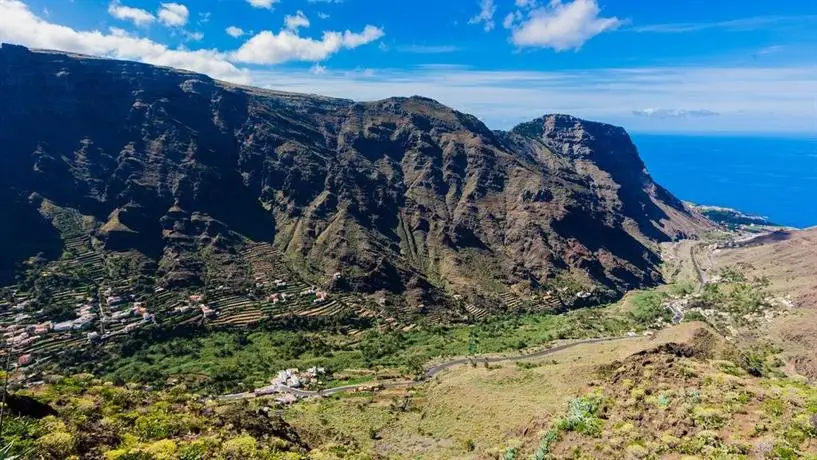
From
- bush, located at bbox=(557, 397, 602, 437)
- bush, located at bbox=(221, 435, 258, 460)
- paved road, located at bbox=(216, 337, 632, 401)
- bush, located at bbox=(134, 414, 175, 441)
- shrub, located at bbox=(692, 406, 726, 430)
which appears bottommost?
paved road, located at bbox=(216, 337, 632, 401)

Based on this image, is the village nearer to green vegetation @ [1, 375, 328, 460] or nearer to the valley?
the valley

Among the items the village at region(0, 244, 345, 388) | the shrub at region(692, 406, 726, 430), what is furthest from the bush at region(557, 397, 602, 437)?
the village at region(0, 244, 345, 388)

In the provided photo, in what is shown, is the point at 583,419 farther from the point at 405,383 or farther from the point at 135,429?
the point at 405,383

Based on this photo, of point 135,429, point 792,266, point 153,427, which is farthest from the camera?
point 792,266

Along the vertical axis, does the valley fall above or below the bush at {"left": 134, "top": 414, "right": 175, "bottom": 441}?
below

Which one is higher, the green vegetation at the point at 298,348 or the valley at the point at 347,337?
the valley at the point at 347,337

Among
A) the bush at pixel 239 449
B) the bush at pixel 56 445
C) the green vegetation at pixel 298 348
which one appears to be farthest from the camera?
the green vegetation at pixel 298 348

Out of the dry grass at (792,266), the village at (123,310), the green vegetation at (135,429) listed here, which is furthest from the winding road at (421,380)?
the dry grass at (792,266)

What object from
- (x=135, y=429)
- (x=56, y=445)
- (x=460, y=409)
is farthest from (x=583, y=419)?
(x=460, y=409)

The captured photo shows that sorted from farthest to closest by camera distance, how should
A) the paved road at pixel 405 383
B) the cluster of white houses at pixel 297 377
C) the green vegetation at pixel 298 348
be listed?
the green vegetation at pixel 298 348
the cluster of white houses at pixel 297 377
the paved road at pixel 405 383

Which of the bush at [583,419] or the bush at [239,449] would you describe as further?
the bush at [583,419]

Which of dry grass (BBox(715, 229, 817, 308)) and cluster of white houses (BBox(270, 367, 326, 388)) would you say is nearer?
cluster of white houses (BBox(270, 367, 326, 388))

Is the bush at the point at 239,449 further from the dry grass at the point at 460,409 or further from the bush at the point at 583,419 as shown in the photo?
the bush at the point at 583,419
